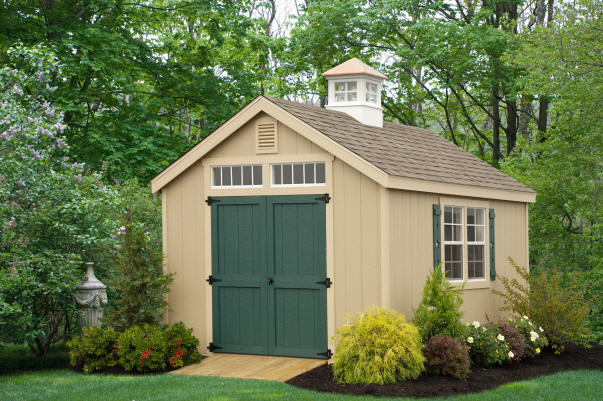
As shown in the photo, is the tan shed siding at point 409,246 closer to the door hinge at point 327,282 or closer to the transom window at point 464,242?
the transom window at point 464,242

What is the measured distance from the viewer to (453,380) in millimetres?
9117

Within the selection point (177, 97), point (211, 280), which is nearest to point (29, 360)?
point (211, 280)

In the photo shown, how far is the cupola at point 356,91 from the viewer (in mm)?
12688

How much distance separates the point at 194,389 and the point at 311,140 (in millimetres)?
3626

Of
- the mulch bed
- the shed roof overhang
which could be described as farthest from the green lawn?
the shed roof overhang

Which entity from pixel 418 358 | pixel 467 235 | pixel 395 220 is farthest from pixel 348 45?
pixel 418 358

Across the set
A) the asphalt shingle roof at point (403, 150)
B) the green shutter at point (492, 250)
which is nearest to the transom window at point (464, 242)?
the green shutter at point (492, 250)

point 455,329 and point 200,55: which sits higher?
point 200,55

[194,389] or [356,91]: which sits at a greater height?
[356,91]

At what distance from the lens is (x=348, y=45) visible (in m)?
22.6

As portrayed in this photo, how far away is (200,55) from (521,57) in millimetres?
8246

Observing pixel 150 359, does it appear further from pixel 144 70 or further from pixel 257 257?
pixel 144 70

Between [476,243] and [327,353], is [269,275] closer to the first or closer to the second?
[327,353]

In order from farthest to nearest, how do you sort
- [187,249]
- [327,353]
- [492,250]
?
1. [492,250]
2. [187,249]
3. [327,353]
